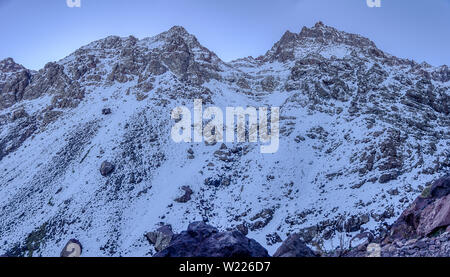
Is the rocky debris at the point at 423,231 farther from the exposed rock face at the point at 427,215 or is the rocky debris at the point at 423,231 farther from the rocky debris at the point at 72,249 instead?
the rocky debris at the point at 72,249

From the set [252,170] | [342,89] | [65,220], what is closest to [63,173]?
[65,220]

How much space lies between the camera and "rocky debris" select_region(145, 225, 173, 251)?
27.4 meters

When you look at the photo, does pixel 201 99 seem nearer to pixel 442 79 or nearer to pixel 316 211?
pixel 316 211

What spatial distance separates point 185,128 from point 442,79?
165 feet

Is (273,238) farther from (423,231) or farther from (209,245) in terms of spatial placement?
(423,231)

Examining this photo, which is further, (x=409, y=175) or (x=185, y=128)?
(x=185, y=128)

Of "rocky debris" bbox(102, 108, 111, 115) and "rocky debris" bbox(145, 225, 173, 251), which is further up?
"rocky debris" bbox(102, 108, 111, 115)

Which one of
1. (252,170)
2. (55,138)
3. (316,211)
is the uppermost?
(55,138)

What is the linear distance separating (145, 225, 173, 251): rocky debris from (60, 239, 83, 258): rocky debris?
5977 millimetres

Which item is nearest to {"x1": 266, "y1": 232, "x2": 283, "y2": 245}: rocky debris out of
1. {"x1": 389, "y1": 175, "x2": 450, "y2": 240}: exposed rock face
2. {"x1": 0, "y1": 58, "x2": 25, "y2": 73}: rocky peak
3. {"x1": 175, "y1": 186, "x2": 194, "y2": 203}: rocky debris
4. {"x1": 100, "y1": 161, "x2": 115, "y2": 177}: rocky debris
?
{"x1": 175, "y1": 186, "x2": 194, "y2": 203}: rocky debris

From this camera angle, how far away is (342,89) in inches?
2039

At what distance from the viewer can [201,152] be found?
41.3 m

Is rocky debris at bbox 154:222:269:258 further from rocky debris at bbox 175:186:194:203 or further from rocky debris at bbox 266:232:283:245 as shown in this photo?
rocky debris at bbox 175:186:194:203

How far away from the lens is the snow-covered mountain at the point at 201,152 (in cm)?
2911
